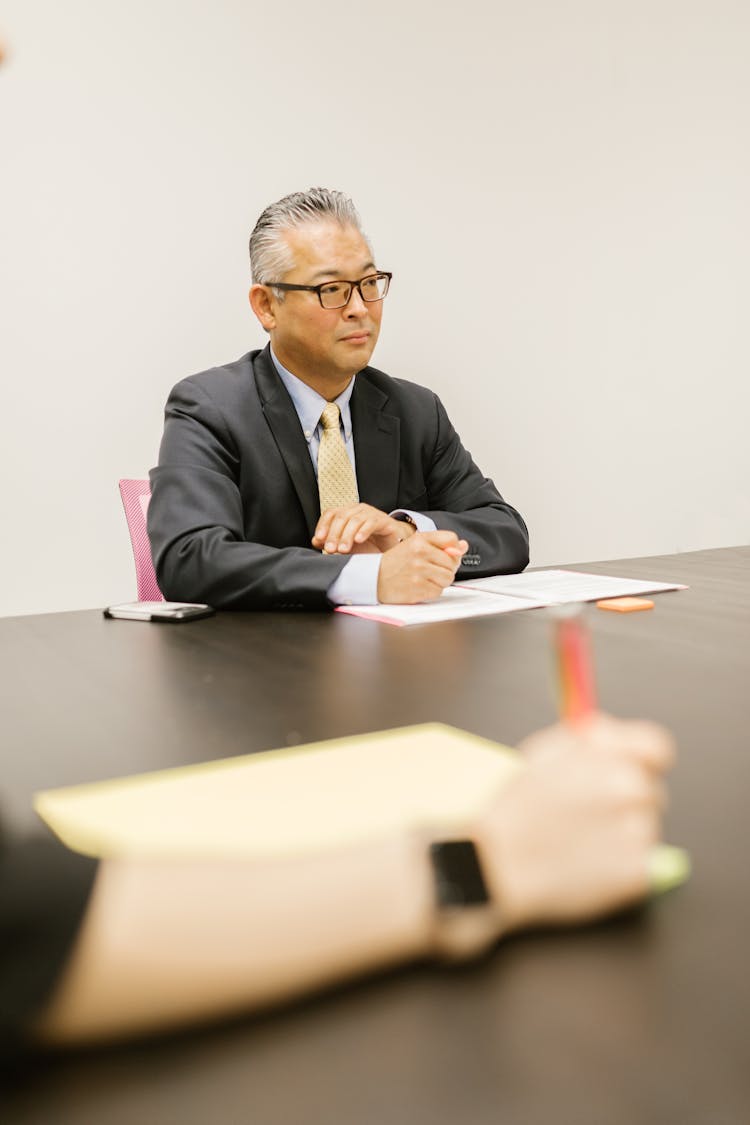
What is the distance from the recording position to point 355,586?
59.5 inches

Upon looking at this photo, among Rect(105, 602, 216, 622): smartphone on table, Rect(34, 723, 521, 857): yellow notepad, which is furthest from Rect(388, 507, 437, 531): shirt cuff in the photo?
Rect(34, 723, 521, 857): yellow notepad

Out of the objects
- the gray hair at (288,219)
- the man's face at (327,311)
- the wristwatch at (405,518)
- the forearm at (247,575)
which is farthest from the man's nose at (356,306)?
the forearm at (247,575)

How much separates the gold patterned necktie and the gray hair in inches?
13.8

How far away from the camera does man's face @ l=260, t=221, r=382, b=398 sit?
2.17 meters

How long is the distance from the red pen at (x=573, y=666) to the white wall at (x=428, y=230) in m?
2.78

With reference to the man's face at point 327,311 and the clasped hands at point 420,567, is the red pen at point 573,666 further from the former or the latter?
the man's face at point 327,311

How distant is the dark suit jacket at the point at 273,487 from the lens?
157 centimetres

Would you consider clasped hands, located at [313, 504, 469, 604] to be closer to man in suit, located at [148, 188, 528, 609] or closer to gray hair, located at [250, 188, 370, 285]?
man in suit, located at [148, 188, 528, 609]

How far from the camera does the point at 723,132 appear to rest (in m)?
3.96

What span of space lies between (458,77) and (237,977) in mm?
3599

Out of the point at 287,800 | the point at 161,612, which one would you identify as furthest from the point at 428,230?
the point at 287,800

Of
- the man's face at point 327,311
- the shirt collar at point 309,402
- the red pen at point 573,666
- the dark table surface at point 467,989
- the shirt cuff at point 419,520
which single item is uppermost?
the man's face at point 327,311

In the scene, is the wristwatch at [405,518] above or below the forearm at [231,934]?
above

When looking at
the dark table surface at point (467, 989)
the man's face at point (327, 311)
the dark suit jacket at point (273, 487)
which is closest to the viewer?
the dark table surface at point (467, 989)
